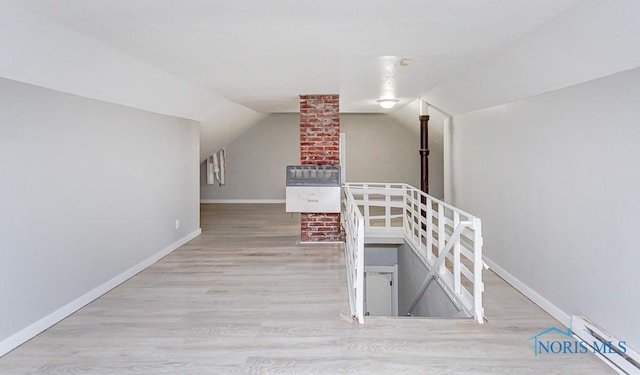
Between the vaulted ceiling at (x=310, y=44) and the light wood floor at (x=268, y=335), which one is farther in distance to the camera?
the light wood floor at (x=268, y=335)

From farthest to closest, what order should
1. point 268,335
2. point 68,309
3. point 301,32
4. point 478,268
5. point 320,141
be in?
point 320,141 → point 68,309 → point 478,268 → point 268,335 → point 301,32

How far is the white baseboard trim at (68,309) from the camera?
10.4 feet

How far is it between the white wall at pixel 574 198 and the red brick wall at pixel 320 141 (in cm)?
222

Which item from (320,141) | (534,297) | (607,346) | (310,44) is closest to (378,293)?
(320,141)

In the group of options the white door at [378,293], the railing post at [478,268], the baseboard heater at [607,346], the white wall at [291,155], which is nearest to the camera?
the baseboard heater at [607,346]

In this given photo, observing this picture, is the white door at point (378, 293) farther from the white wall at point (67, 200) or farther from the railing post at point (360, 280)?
the railing post at point (360, 280)

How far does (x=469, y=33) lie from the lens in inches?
128

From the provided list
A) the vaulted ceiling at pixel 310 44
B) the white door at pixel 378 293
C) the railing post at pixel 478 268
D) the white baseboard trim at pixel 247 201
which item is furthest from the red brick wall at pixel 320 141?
the white baseboard trim at pixel 247 201

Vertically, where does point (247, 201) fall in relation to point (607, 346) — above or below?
above

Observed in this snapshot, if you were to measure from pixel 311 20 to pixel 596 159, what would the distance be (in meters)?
2.30

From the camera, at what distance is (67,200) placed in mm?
3857

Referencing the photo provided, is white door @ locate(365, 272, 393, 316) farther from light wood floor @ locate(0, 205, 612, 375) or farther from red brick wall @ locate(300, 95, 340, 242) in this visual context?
light wood floor @ locate(0, 205, 612, 375)

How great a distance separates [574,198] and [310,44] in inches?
96.2

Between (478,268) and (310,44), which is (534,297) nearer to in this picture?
(478,268)
